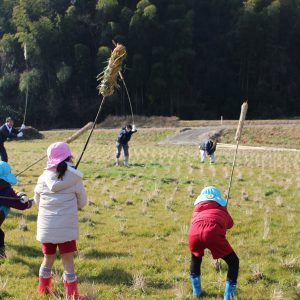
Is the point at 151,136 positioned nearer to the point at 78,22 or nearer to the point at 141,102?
the point at 141,102

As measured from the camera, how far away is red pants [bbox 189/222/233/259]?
14.0ft

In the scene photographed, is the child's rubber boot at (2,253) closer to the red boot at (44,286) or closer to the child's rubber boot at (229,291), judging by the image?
the red boot at (44,286)

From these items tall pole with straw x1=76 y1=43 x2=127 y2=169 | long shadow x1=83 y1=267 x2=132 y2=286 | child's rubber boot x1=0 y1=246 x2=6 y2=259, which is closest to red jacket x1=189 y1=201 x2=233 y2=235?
long shadow x1=83 y1=267 x2=132 y2=286

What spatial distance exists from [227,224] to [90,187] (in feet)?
21.6

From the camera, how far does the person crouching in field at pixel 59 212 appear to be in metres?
4.21

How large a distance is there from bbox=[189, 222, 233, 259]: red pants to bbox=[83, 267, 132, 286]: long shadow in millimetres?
952

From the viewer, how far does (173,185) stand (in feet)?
36.0

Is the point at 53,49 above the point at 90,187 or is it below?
above

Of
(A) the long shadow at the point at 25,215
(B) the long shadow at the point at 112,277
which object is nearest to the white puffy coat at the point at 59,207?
(B) the long shadow at the point at 112,277

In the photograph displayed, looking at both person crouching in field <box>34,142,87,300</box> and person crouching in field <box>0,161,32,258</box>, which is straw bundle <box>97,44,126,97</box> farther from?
person crouching in field <box>0,161,32,258</box>

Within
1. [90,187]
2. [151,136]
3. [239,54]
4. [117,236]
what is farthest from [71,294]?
[239,54]

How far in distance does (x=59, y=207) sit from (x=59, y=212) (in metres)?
0.05

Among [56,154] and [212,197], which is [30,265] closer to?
[56,154]

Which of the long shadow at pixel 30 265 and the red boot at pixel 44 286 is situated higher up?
the red boot at pixel 44 286
